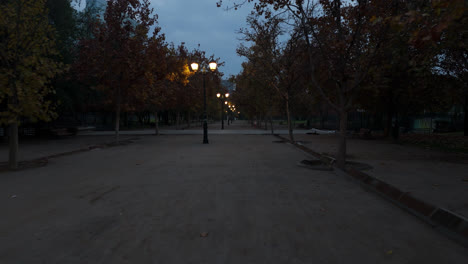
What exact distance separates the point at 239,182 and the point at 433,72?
14.5 meters

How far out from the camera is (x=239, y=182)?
24.5 ft

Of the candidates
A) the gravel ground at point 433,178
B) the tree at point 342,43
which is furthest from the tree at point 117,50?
the gravel ground at point 433,178

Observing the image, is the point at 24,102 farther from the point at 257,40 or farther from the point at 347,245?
the point at 257,40

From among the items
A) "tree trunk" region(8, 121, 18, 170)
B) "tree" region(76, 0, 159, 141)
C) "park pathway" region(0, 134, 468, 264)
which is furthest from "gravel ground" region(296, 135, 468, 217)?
"tree" region(76, 0, 159, 141)

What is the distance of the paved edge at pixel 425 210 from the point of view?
4219 millimetres

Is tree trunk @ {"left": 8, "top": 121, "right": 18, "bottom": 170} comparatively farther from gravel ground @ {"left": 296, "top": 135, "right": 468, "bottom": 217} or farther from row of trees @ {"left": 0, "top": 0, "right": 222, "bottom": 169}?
gravel ground @ {"left": 296, "top": 135, "right": 468, "bottom": 217}

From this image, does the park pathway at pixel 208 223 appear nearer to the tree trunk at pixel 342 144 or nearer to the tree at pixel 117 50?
the tree trunk at pixel 342 144

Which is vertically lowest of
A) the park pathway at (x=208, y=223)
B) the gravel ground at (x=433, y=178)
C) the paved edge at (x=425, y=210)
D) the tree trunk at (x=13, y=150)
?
the park pathway at (x=208, y=223)

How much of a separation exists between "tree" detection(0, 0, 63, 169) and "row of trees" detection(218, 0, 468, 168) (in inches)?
262

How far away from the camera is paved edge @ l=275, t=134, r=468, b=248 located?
13.8 ft

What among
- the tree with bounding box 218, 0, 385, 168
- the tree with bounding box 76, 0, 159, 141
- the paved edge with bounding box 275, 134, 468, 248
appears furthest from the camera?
the tree with bounding box 76, 0, 159, 141

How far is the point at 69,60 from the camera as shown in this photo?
2211cm

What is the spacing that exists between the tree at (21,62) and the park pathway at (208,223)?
2.52 metres

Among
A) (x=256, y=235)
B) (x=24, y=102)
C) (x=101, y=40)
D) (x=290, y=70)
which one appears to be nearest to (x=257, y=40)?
(x=290, y=70)
